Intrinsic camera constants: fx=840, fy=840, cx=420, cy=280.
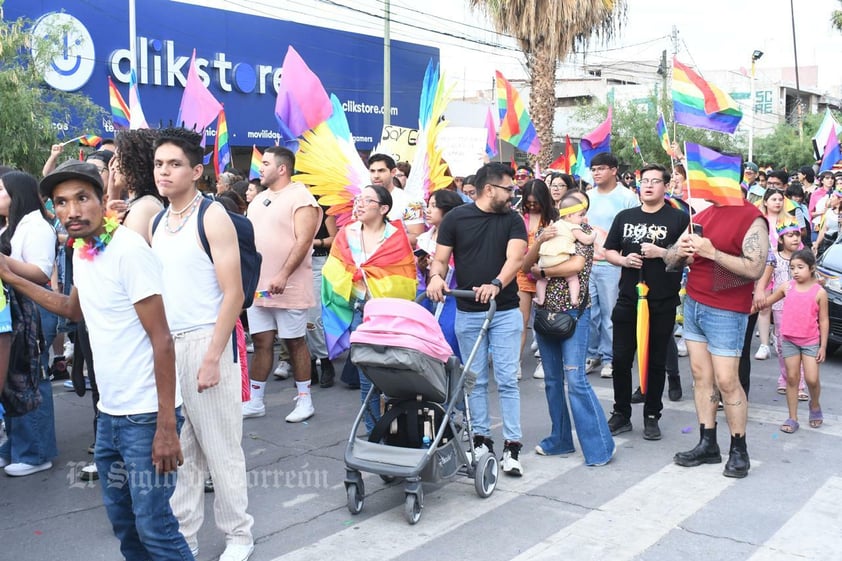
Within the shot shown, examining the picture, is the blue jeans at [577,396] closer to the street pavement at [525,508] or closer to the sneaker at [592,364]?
the street pavement at [525,508]

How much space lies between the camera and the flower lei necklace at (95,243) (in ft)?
10.5

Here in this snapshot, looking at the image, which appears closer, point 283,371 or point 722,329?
point 722,329

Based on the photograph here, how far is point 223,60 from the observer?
2139 centimetres

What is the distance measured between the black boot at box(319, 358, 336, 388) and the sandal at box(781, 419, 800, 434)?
3891 millimetres

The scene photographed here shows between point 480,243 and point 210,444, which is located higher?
point 480,243

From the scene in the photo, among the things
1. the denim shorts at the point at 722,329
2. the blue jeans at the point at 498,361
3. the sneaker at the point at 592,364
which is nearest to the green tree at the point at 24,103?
the sneaker at the point at 592,364

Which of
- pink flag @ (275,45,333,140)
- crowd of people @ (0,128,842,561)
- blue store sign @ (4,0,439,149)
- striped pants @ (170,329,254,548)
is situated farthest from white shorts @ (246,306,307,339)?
blue store sign @ (4,0,439,149)

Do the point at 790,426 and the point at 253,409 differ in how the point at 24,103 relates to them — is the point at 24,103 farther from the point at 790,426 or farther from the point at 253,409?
the point at 790,426

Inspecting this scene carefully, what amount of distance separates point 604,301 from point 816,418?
232 centimetres

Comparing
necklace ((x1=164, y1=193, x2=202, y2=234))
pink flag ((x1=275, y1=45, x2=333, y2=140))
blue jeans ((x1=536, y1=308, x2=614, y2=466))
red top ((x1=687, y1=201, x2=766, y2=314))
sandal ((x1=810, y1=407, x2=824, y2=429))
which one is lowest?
sandal ((x1=810, y1=407, x2=824, y2=429))

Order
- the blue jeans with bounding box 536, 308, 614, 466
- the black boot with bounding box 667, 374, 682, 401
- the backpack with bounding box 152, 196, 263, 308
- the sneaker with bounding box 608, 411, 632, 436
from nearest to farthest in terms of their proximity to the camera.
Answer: the backpack with bounding box 152, 196, 263, 308 → the blue jeans with bounding box 536, 308, 614, 466 → the sneaker with bounding box 608, 411, 632, 436 → the black boot with bounding box 667, 374, 682, 401

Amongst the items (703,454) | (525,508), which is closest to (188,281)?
(525,508)

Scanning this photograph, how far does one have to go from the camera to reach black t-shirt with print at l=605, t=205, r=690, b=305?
20.3 feet

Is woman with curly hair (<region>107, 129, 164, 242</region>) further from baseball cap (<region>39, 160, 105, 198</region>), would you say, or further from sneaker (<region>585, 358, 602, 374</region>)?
sneaker (<region>585, 358, 602, 374</region>)
